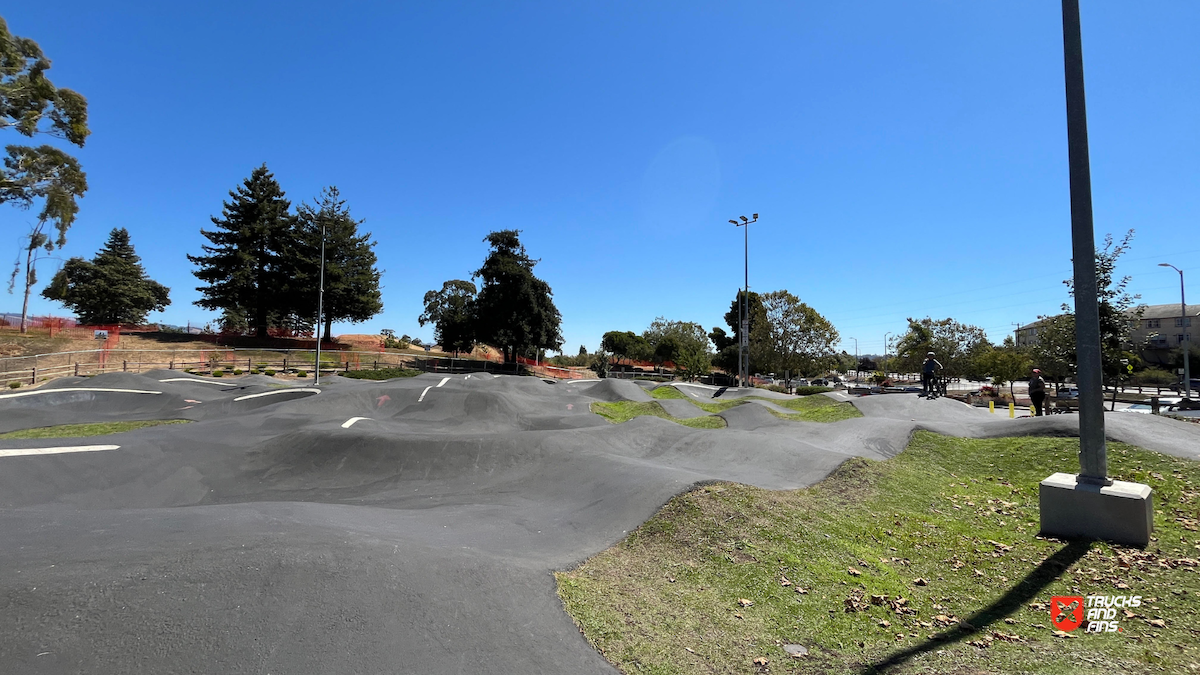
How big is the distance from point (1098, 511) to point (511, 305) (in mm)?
42116

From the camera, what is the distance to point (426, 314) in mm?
55844

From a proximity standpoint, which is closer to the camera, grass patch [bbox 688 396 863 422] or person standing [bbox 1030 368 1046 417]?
person standing [bbox 1030 368 1046 417]

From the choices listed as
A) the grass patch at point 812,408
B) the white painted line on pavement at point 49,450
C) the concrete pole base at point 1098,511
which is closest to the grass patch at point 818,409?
the grass patch at point 812,408

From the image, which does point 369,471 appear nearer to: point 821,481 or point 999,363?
point 821,481

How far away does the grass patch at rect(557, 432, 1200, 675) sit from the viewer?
369cm

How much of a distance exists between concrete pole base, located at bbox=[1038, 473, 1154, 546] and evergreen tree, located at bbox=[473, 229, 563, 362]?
1607 inches

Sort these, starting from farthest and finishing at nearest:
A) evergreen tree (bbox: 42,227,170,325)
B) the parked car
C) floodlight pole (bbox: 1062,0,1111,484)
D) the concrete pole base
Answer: evergreen tree (bbox: 42,227,170,325), the parked car, floodlight pole (bbox: 1062,0,1111,484), the concrete pole base

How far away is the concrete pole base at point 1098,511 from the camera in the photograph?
4957 millimetres

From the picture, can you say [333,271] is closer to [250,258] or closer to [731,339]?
[250,258]

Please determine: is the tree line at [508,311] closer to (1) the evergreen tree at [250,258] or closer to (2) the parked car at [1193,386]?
(1) the evergreen tree at [250,258]

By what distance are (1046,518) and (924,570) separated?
169 centimetres

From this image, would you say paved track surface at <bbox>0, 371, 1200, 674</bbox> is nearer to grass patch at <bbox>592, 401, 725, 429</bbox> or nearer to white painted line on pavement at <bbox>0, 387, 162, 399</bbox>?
white painted line on pavement at <bbox>0, 387, 162, 399</bbox>

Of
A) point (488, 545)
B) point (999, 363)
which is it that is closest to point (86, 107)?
point (488, 545)

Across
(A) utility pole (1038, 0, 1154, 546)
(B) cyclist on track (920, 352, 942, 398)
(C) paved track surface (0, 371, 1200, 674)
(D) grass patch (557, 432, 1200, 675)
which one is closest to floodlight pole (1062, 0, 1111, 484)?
(A) utility pole (1038, 0, 1154, 546)
